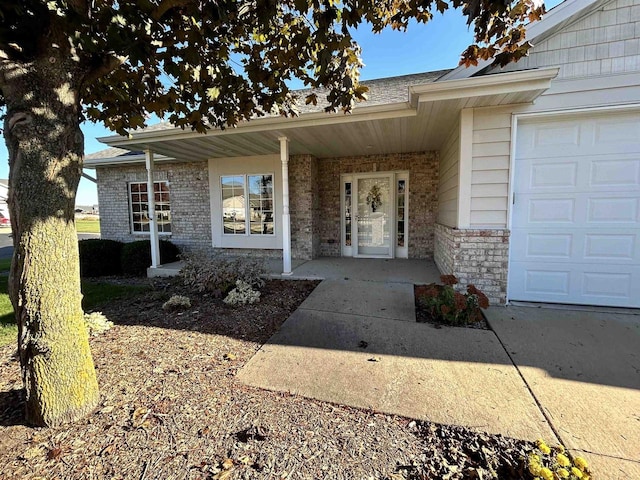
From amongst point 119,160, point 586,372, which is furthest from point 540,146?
point 119,160

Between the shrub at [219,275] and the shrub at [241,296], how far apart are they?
229mm

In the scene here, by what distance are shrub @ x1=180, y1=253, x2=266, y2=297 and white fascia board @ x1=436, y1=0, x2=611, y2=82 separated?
3981 millimetres

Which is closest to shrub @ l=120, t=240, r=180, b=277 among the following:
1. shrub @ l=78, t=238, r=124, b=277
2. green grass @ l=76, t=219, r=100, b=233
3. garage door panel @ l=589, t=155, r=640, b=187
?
shrub @ l=78, t=238, r=124, b=277

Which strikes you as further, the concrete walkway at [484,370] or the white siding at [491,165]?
the white siding at [491,165]

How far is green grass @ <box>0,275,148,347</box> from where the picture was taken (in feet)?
11.8

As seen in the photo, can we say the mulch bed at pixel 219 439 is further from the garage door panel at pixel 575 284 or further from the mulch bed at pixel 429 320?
the garage door panel at pixel 575 284

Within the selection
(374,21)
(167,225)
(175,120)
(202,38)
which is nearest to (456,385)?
(374,21)

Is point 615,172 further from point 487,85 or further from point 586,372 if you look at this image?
point 586,372

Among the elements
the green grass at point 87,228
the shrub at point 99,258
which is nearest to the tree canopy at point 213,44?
the shrub at point 99,258

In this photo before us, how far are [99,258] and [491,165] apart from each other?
8622mm

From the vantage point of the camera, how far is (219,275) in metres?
4.83

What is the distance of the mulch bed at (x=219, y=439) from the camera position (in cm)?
161

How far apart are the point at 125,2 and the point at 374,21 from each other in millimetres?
2054

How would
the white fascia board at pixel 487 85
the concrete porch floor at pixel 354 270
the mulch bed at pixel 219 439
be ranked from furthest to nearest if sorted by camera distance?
1. the concrete porch floor at pixel 354 270
2. the white fascia board at pixel 487 85
3. the mulch bed at pixel 219 439
